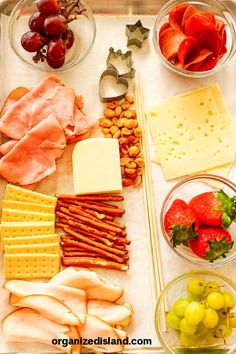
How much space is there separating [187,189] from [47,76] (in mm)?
430

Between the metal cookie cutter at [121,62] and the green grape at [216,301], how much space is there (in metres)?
0.57

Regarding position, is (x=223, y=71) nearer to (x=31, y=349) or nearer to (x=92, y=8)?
(x=92, y=8)

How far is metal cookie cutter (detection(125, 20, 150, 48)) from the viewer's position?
5.29 feet

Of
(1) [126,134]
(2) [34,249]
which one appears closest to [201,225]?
(1) [126,134]

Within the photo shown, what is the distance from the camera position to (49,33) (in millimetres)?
1485

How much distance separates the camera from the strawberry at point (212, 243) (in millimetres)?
1413

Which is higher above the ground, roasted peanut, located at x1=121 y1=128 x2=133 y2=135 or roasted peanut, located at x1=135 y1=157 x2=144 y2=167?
roasted peanut, located at x1=121 y1=128 x2=133 y2=135

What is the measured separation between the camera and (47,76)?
5.14 ft

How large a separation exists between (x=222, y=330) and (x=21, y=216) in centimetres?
51

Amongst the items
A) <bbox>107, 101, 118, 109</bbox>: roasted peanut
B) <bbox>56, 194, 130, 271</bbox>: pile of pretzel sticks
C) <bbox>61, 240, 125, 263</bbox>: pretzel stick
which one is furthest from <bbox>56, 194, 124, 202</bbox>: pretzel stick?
<bbox>107, 101, 118, 109</bbox>: roasted peanut

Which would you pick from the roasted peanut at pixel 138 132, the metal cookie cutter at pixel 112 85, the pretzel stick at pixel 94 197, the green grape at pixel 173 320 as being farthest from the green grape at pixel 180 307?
the metal cookie cutter at pixel 112 85

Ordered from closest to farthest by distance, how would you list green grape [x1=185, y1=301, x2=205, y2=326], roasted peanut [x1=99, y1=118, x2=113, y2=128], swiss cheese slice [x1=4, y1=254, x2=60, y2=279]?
green grape [x1=185, y1=301, x2=205, y2=326] → swiss cheese slice [x1=4, y1=254, x2=60, y2=279] → roasted peanut [x1=99, y1=118, x2=113, y2=128]

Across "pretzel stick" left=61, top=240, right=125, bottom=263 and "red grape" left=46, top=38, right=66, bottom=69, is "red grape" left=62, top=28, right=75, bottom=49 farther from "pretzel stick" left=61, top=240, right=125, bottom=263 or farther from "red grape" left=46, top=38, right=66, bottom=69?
"pretzel stick" left=61, top=240, right=125, bottom=263

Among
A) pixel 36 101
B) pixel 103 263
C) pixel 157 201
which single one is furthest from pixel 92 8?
pixel 103 263
